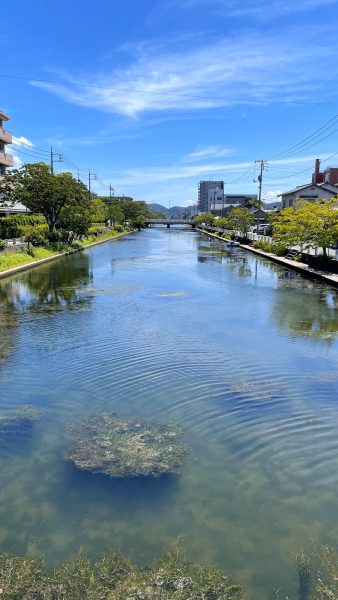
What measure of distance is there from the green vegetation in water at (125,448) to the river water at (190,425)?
0.64 feet

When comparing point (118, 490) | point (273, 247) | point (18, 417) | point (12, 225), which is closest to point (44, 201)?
point (12, 225)

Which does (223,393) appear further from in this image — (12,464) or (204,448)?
(12,464)

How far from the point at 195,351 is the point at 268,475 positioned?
4.99 m

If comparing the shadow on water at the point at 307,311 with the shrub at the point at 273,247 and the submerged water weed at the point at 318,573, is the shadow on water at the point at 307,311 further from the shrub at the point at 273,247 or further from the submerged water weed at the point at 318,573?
the shrub at the point at 273,247

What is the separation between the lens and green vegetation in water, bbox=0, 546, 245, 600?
13.2 feet

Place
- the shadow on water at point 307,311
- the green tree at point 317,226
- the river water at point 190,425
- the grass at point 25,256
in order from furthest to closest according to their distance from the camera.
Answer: the grass at point 25,256 < the green tree at point 317,226 < the shadow on water at point 307,311 < the river water at point 190,425

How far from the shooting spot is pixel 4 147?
4384cm

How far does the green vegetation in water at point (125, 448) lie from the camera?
5902 millimetres

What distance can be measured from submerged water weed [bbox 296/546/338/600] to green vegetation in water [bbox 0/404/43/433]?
178 inches

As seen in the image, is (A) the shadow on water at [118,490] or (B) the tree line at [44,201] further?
(B) the tree line at [44,201]

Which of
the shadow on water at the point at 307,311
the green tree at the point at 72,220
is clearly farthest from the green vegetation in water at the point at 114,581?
the green tree at the point at 72,220

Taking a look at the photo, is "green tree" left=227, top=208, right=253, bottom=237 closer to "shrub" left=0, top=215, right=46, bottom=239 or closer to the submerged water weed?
"shrub" left=0, top=215, right=46, bottom=239

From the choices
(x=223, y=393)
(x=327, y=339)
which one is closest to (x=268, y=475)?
(x=223, y=393)

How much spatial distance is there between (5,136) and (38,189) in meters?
11.1
